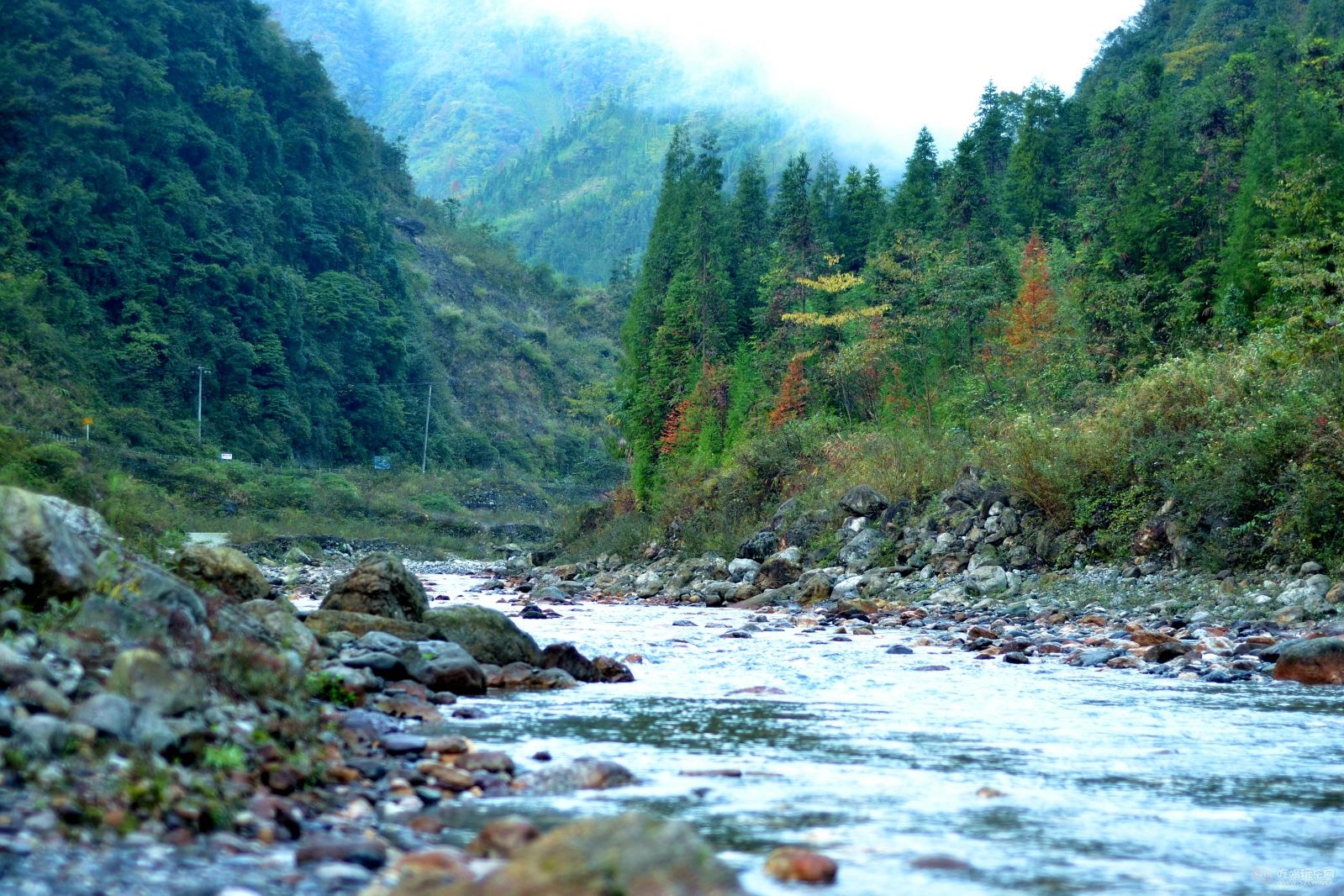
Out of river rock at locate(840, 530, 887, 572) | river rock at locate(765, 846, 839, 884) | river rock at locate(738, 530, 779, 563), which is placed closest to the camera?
river rock at locate(765, 846, 839, 884)

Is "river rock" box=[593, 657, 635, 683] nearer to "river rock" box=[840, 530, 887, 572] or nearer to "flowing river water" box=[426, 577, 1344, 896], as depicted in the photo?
"flowing river water" box=[426, 577, 1344, 896]

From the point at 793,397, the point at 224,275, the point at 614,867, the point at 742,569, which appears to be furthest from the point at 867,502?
the point at 224,275

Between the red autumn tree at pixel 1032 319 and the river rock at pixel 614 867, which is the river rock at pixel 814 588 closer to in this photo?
the red autumn tree at pixel 1032 319

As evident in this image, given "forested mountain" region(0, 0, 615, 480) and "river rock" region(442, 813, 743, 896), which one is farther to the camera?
"forested mountain" region(0, 0, 615, 480)

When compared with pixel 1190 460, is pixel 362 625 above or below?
below

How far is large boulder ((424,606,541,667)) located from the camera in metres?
10.9

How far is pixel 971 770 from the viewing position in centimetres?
681

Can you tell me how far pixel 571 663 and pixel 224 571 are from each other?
3.43 m

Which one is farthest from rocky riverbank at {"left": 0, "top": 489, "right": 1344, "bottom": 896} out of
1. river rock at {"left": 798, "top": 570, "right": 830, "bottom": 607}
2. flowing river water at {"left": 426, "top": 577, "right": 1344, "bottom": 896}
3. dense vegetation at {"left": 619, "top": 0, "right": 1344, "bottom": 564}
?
river rock at {"left": 798, "top": 570, "right": 830, "bottom": 607}

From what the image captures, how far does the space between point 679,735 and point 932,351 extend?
2961cm

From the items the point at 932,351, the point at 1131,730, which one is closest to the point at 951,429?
the point at 932,351

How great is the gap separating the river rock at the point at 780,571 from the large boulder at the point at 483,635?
12.2m

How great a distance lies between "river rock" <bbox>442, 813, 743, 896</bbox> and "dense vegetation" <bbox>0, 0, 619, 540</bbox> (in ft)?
172

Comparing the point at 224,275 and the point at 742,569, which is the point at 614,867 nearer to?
the point at 742,569
